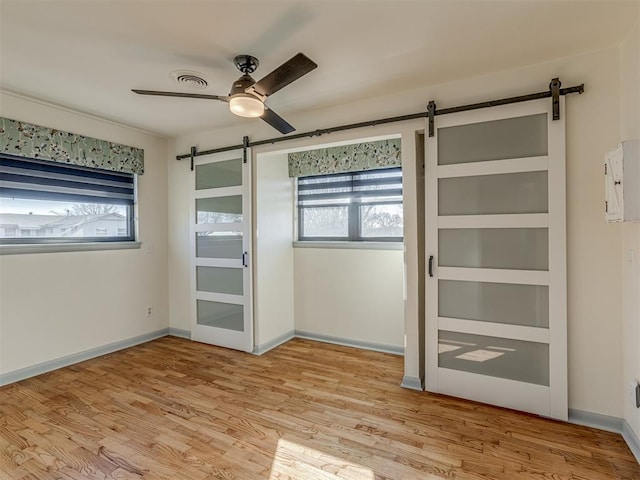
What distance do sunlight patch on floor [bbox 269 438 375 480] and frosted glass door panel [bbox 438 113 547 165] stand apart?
7.26 feet

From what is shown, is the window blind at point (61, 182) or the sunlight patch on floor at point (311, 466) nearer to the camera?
the sunlight patch on floor at point (311, 466)

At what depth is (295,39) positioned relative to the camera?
2.07 m

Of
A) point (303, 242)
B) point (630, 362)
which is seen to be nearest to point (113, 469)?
point (303, 242)

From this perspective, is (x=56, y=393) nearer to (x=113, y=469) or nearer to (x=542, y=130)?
(x=113, y=469)

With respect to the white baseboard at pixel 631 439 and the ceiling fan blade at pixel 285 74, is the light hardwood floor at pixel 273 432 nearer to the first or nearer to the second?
the white baseboard at pixel 631 439

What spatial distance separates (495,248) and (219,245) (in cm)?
287

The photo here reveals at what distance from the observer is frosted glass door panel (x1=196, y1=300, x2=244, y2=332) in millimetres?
3752

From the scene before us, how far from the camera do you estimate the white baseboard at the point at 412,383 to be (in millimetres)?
2797

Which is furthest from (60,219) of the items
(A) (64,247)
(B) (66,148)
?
(B) (66,148)

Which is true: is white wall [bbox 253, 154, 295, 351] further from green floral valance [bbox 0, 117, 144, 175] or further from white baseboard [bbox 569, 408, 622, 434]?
white baseboard [bbox 569, 408, 622, 434]

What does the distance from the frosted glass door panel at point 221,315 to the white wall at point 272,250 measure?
0.73 ft

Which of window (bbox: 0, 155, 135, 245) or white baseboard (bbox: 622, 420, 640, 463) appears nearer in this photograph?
white baseboard (bbox: 622, 420, 640, 463)

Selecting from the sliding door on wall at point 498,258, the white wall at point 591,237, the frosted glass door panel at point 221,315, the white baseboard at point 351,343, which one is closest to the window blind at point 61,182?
the frosted glass door panel at point 221,315

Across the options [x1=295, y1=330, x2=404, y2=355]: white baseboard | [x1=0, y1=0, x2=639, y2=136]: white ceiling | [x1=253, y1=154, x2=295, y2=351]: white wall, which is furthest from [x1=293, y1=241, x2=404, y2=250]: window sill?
[x1=0, y1=0, x2=639, y2=136]: white ceiling
